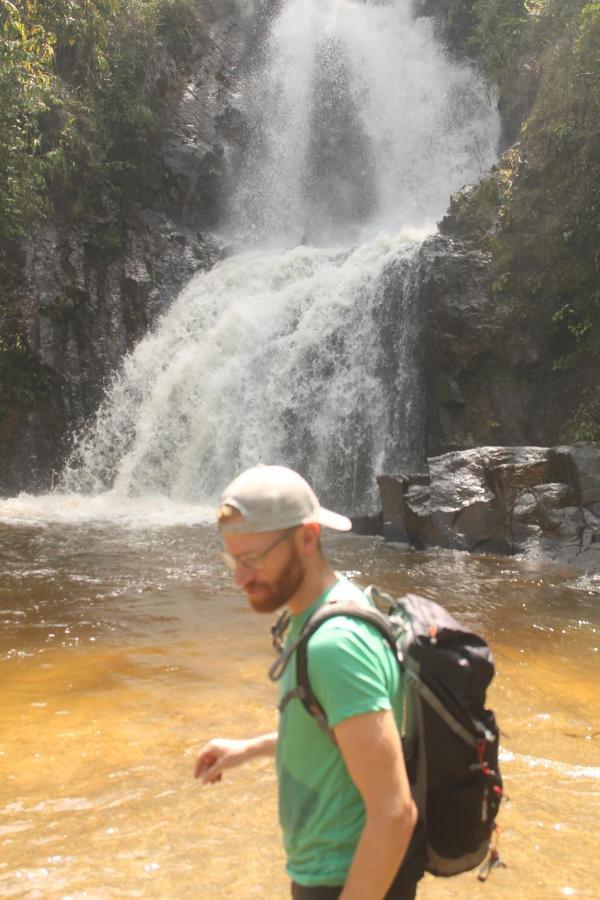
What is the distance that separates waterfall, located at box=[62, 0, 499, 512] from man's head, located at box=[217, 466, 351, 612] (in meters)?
11.5

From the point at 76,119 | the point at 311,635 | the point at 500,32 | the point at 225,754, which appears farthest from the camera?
the point at 76,119

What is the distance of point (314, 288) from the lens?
1519cm

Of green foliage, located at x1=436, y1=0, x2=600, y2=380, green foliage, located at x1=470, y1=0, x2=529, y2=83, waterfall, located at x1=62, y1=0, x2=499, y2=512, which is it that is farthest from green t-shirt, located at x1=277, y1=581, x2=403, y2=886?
green foliage, located at x1=470, y1=0, x2=529, y2=83

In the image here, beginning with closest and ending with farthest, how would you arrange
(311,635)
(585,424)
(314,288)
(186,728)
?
(311,635), (186,728), (585,424), (314,288)

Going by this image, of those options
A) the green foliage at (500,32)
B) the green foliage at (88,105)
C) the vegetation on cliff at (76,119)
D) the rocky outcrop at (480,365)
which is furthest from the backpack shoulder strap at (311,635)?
the green foliage at (500,32)

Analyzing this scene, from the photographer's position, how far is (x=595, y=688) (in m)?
4.81

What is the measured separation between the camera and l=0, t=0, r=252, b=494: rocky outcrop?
55.8ft

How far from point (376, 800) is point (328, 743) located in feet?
0.50

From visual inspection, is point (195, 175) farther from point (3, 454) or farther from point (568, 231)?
point (568, 231)

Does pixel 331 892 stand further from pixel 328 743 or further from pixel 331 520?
pixel 331 520

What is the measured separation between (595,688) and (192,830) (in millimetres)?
2744

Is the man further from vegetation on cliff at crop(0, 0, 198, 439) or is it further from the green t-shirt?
vegetation on cliff at crop(0, 0, 198, 439)

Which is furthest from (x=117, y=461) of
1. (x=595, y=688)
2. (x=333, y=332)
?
(x=595, y=688)

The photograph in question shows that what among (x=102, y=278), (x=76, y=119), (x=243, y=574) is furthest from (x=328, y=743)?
(x=76, y=119)
